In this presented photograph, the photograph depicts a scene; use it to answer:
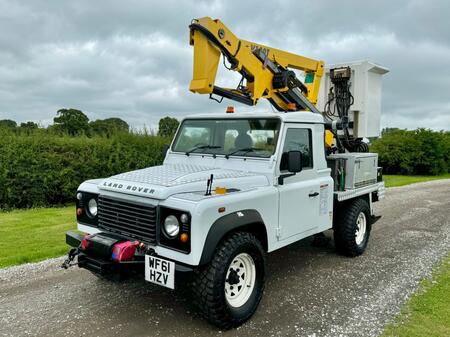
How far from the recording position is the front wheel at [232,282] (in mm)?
3504

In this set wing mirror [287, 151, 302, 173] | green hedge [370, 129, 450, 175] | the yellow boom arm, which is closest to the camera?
wing mirror [287, 151, 302, 173]

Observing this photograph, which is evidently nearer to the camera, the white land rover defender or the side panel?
the side panel

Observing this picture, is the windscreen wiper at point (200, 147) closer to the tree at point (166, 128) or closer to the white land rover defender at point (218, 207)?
the white land rover defender at point (218, 207)

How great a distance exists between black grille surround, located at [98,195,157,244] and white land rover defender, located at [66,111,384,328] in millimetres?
10

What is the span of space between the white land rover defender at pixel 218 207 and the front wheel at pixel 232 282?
0.01 m

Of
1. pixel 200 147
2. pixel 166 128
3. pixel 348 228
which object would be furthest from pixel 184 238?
pixel 166 128

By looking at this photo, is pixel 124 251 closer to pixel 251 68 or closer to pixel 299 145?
pixel 299 145

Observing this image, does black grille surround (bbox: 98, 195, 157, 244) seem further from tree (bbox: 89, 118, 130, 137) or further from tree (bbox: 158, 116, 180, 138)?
tree (bbox: 158, 116, 180, 138)

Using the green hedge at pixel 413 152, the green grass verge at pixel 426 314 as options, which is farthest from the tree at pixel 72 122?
the green hedge at pixel 413 152

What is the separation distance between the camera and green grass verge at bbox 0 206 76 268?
5.94 m

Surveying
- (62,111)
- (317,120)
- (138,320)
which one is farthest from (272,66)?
(62,111)

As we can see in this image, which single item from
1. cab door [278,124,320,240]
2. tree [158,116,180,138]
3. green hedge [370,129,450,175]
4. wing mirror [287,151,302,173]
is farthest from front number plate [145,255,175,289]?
green hedge [370,129,450,175]

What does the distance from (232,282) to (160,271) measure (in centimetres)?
77

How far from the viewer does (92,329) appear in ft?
12.3
